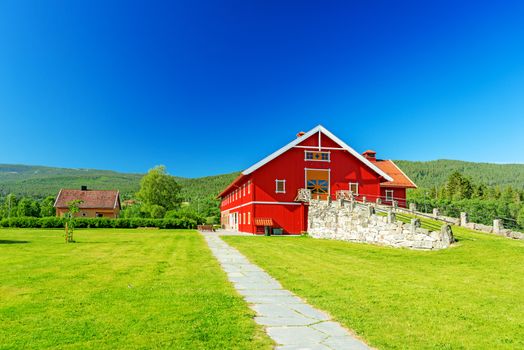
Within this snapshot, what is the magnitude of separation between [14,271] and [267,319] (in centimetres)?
754

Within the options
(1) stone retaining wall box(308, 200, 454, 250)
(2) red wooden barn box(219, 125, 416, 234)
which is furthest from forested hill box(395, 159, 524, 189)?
(1) stone retaining wall box(308, 200, 454, 250)

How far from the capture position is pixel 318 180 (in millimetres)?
31250

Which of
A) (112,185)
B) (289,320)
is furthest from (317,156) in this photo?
(112,185)

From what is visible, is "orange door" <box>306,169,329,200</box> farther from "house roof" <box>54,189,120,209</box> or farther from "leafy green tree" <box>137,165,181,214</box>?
"house roof" <box>54,189,120,209</box>

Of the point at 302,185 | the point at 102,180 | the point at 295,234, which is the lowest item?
the point at 295,234

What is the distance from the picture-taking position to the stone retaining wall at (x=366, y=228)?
15547 mm

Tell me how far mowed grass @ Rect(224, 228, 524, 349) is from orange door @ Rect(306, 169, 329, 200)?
670 inches

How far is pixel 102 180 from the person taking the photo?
16562 centimetres

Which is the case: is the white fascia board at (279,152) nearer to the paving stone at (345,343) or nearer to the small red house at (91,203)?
the paving stone at (345,343)

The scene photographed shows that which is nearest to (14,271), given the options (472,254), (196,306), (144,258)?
(144,258)

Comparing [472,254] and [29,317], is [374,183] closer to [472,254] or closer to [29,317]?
[472,254]

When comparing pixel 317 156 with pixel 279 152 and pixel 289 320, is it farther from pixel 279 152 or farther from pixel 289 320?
pixel 289 320

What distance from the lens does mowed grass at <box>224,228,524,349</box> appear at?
16.8 ft

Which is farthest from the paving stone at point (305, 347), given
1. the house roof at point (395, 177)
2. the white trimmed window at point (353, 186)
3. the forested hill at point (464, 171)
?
the forested hill at point (464, 171)
